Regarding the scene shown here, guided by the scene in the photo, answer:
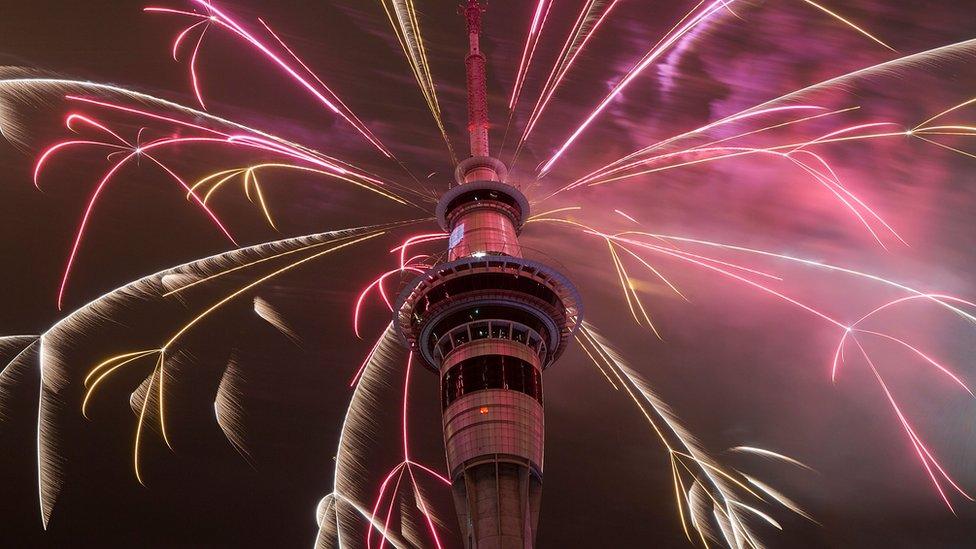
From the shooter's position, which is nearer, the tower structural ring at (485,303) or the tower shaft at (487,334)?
the tower shaft at (487,334)

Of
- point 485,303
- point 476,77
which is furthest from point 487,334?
point 476,77

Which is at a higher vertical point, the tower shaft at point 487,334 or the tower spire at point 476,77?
the tower spire at point 476,77

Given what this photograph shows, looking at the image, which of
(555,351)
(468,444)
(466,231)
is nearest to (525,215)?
(466,231)

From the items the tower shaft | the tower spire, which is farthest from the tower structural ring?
the tower spire

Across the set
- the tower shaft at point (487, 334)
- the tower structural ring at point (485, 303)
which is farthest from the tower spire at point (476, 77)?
the tower structural ring at point (485, 303)

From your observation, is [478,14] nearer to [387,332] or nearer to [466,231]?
[466,231]

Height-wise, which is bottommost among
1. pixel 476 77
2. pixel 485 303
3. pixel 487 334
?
pixel 487 334

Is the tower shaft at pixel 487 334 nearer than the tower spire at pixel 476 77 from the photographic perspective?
Yes

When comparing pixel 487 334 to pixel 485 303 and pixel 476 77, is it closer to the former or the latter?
pixel 485 303

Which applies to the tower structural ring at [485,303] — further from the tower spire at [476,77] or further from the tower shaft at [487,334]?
the tower spire at [476,77]

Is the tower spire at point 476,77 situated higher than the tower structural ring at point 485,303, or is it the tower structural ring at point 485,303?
the tower spire at point 476,77

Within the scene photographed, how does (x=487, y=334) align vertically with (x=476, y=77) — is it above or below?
below
